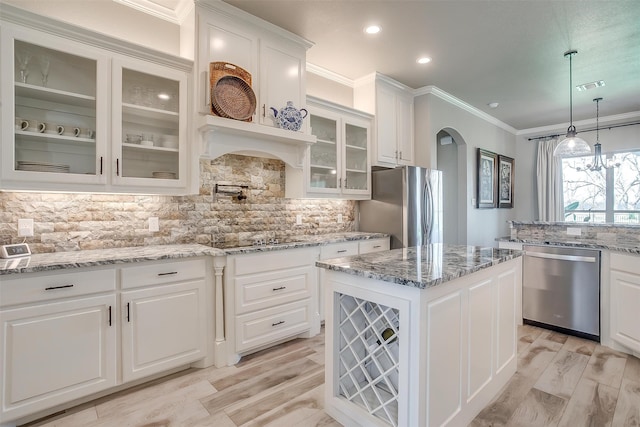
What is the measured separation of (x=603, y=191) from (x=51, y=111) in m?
7.76

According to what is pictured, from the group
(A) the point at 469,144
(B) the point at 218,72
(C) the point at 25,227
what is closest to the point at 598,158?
(A) the point at 469,144

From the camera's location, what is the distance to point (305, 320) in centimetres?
302

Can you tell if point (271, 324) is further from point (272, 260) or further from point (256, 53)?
point (256, 53)

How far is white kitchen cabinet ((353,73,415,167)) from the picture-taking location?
4.07 m

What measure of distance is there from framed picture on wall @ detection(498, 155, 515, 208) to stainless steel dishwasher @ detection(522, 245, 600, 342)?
292 centimetres

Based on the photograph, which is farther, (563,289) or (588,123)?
(588,123)

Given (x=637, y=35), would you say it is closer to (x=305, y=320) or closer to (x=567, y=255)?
(x=567, y=255)

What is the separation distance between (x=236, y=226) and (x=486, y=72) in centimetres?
337

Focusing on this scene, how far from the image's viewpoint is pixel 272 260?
2.76 metres

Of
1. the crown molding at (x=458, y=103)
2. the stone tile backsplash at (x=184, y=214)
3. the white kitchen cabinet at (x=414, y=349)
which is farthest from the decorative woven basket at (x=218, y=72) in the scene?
the crown molding at (x=458, y=103)

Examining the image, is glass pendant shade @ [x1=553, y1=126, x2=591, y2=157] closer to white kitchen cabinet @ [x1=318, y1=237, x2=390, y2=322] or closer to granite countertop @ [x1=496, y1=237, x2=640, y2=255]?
granite countertop @ [x1=496, y1=237, x2=640, y2=255]

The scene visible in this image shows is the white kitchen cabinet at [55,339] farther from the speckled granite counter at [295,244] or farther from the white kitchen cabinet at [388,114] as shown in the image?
the white kitchen cabinet at [388,114]

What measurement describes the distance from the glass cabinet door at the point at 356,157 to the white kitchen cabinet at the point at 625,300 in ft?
8.13

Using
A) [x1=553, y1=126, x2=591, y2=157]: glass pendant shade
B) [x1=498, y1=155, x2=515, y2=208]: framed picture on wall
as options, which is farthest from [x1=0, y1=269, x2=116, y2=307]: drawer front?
[x1=498, y1=155, x2=515, y2=208]: framed picture on wall
